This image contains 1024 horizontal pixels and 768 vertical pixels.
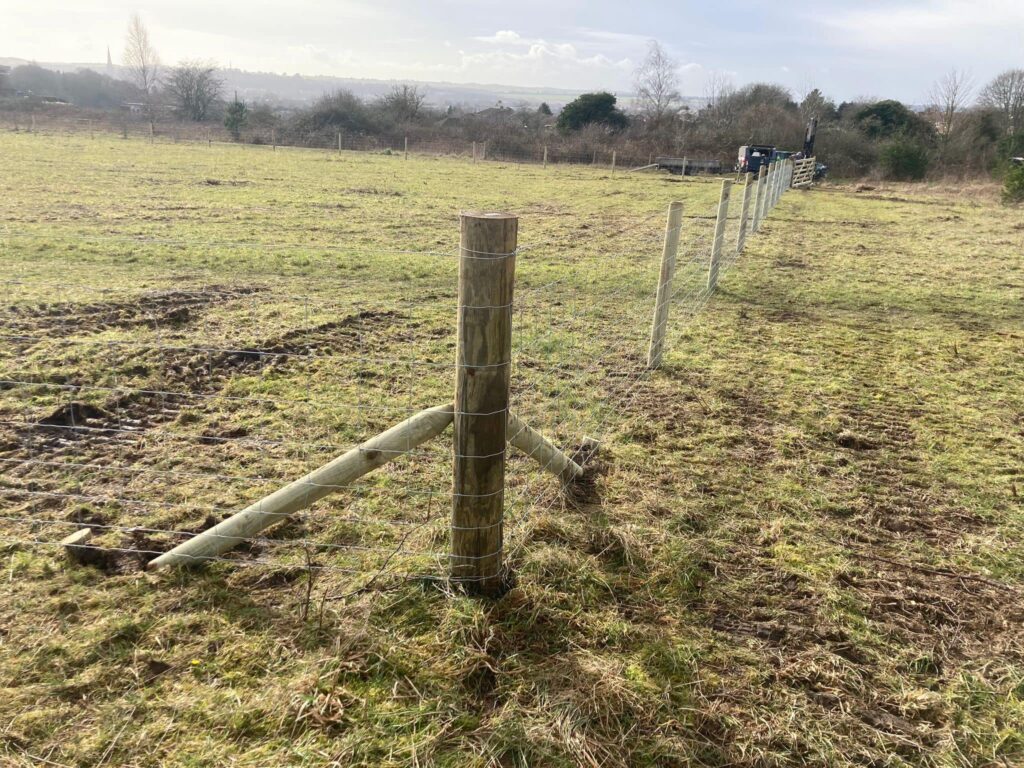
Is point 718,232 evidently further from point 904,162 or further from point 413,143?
point 413,143

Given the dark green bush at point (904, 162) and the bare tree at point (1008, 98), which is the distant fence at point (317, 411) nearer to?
the dark green bush at point (904, 162)

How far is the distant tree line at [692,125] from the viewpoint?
122 feet

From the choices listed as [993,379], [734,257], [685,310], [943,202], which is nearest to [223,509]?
[685,310]

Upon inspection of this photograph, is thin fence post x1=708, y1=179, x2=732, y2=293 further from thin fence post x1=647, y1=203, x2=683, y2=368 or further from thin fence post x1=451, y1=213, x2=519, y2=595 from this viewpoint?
thin fence post x1=451, y1=213, x2=519, y2=595

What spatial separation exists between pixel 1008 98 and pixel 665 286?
163 feet

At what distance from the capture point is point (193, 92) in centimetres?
6450

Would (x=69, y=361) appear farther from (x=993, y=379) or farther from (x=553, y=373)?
(x=993, y=379)

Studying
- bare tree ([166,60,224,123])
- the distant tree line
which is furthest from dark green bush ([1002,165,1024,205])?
bare tree ([166,60,224,123])

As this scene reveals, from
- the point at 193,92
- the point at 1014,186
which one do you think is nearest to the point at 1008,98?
the point at 1014,186

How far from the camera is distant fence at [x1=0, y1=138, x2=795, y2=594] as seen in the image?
9.41 feet

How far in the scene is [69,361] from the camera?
212 inches

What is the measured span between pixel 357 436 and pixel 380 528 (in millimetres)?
1144

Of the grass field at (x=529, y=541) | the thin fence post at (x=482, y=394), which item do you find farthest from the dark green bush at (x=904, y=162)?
the thin fence post at (x=482, y=394)

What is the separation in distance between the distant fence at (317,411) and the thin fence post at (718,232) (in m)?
0.12
